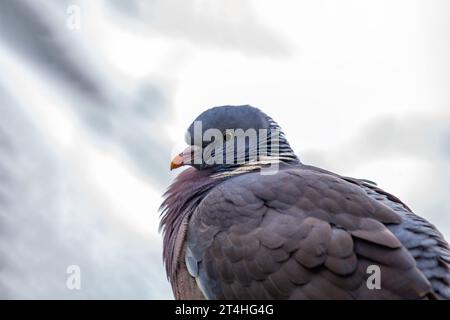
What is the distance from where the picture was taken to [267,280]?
7.14 feet


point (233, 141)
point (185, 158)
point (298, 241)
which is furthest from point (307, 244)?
point (185, 158)

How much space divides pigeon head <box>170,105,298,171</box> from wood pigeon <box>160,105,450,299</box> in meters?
0.11

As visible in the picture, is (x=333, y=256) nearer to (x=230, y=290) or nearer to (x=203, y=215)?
(x=230, y=290)

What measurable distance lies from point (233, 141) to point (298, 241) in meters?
0.83

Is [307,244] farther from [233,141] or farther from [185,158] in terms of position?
[185,158]

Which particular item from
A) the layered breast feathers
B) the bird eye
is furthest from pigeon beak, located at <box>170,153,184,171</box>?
the layered breast feathers

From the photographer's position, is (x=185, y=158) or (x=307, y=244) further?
(x=185, y=158)

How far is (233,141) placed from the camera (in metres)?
2.90

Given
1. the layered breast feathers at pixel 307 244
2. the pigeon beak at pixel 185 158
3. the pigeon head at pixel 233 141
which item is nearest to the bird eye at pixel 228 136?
the pigeon head at pixel 233 141

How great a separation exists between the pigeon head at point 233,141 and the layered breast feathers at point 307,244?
0.35 meters

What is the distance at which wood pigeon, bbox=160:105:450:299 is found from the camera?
2119 millimetres
